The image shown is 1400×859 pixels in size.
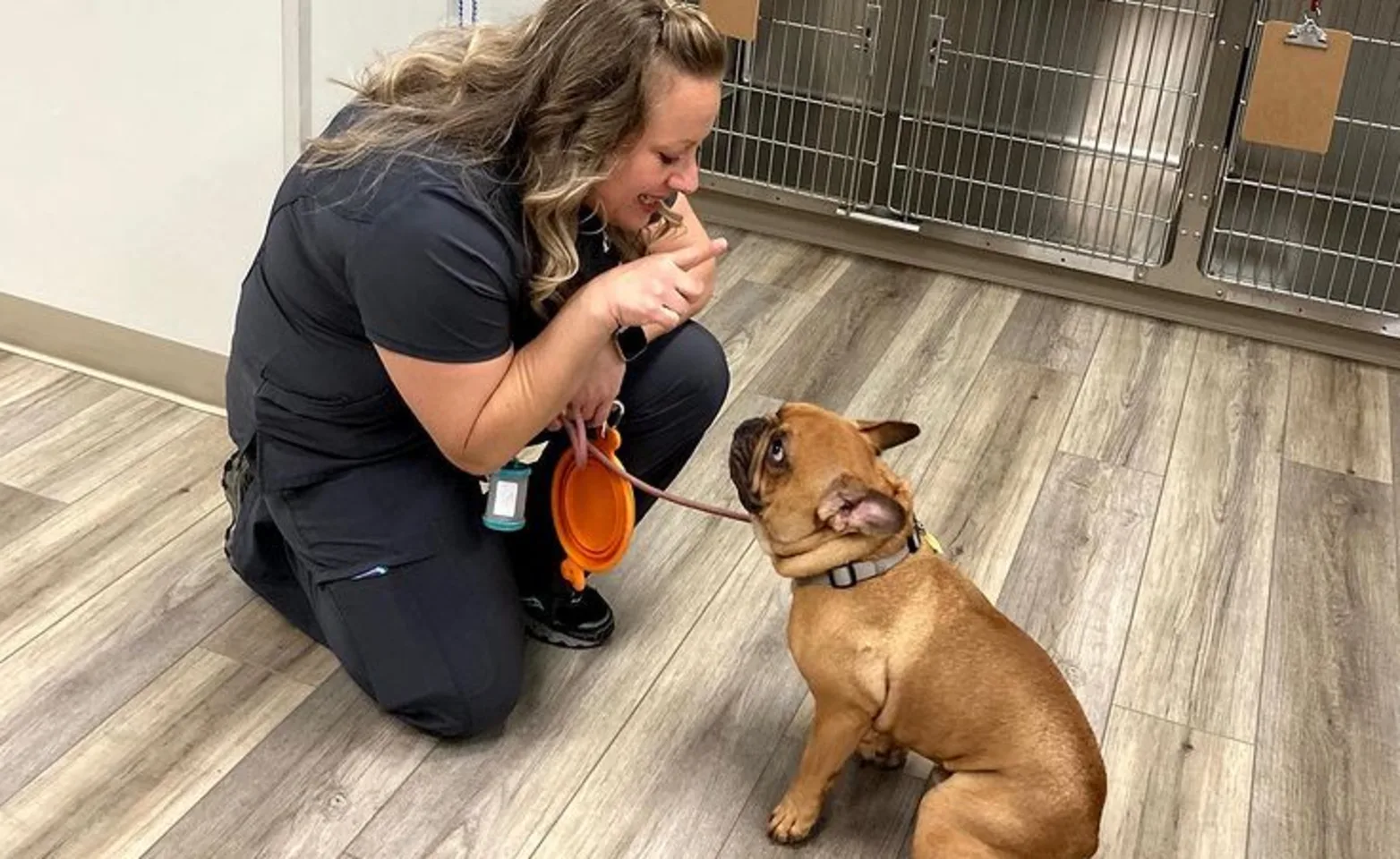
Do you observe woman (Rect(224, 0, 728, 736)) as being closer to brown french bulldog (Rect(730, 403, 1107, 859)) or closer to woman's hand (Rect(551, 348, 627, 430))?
woman's hand (Rect(551, 348, 627, 430))

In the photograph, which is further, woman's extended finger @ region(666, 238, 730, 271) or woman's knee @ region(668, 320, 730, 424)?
woman's knee @ region(668, 320, 730, 424)

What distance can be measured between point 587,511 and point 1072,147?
1962mm

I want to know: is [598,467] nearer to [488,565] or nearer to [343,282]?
[488,565]

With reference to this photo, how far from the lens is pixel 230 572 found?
2203 mm

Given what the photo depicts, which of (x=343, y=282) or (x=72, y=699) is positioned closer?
(x=343, y=282)

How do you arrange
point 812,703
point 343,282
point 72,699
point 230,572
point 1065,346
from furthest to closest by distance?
point 1065,346 → point 230,572 → point 812,703 → point 72,699 → point 343,282

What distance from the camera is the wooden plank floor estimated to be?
5.99ft

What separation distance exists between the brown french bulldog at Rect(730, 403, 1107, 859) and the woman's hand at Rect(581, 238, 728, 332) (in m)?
0.19

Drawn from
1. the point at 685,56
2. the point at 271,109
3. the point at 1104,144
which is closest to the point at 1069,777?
the point at 685,56

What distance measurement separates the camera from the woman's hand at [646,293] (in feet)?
5.58

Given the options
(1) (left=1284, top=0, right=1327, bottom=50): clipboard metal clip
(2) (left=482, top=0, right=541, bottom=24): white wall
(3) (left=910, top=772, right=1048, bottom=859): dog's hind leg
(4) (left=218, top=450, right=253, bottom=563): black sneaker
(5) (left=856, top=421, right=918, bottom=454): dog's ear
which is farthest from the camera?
(1) (left=1284, top=0, right=1327, bottom=50): clipboard metal clip

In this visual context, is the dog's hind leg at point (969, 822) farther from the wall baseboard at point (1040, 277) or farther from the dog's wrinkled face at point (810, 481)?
the wall baseboard at point (1040, 277)

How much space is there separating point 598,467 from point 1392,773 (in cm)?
113

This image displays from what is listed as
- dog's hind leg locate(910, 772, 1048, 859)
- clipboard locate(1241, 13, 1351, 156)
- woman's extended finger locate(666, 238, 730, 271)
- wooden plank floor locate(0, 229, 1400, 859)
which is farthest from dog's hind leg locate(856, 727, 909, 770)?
clipboard locate(1241, 13, 1351, 156)
